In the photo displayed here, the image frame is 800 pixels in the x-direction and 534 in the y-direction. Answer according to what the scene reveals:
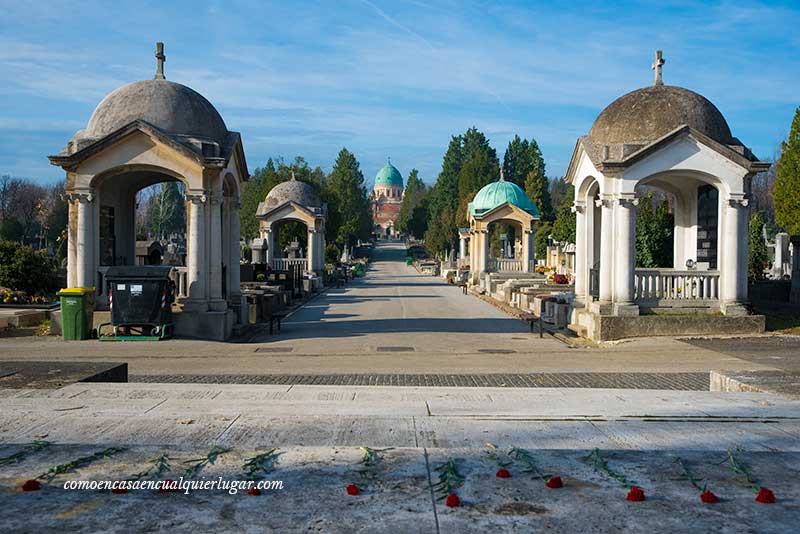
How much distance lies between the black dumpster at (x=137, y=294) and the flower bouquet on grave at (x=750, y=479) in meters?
14.5

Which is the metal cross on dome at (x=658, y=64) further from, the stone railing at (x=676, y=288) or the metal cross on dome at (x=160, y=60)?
the metal cross on dome at (x=160, y=60)

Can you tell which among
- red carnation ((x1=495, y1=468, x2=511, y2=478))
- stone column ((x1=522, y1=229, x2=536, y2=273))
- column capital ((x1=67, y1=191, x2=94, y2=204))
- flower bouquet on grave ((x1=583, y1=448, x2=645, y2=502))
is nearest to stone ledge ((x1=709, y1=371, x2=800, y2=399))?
flower bouquet on grave ((x1=583, y1=448, x2=645, y2=502))

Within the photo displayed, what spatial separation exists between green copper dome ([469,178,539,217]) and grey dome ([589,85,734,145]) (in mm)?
25347

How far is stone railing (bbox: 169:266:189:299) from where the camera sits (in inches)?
807

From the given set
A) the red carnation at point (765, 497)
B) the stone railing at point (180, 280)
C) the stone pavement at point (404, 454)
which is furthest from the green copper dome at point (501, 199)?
the red carnation at point (765, 497)

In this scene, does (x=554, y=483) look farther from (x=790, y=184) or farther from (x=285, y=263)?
(x=285, y=263)

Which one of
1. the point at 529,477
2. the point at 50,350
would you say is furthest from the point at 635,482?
the point at 50,350

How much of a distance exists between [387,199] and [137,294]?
559 ft

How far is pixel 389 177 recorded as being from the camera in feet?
616

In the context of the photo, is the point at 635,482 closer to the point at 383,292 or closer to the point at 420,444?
the point at 420,444

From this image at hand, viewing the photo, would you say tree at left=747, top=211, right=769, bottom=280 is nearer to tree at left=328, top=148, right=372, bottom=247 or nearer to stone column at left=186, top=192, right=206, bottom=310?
stone column at left=186, top=192, right=206, bottom=310

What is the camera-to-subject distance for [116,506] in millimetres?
5070

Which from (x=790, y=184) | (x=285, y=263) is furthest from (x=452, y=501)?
(x=285, y=263)

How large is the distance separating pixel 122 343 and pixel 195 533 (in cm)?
1440
